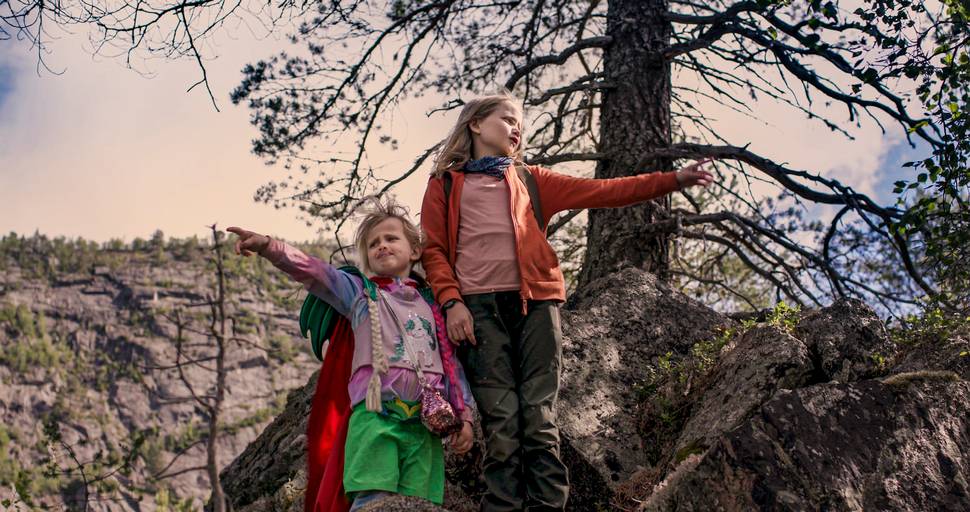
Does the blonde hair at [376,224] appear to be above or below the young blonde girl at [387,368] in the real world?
above

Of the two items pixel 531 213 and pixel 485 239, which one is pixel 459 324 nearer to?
pixel 485 239

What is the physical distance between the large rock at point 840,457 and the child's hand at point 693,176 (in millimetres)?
1002

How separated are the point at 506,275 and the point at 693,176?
2.95 ft

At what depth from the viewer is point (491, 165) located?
3807mm

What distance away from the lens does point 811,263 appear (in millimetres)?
7004

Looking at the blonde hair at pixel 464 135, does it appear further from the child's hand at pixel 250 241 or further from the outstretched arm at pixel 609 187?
the child's hand at pixel 250 241

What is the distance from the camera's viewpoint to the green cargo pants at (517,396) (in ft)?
10.8

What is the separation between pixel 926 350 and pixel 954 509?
1069mm

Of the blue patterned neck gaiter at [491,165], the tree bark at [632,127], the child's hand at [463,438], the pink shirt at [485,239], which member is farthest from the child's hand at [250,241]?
the tree bark at [632,127]

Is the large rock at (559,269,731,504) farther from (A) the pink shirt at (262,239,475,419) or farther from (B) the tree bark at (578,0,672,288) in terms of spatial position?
(B) the tree bark at (578,0,672,288)

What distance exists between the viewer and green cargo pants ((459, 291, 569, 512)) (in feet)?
10.8

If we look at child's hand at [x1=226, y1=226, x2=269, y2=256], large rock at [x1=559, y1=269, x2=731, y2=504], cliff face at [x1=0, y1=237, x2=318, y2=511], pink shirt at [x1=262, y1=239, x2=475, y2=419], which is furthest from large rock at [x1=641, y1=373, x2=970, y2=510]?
cliff face at [x1=0, y1=237, x2=318, y2=511]

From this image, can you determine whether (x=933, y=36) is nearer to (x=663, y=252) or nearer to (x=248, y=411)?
(x=663, y=252)

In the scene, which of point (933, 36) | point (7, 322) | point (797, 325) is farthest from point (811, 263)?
point (7, 322)
